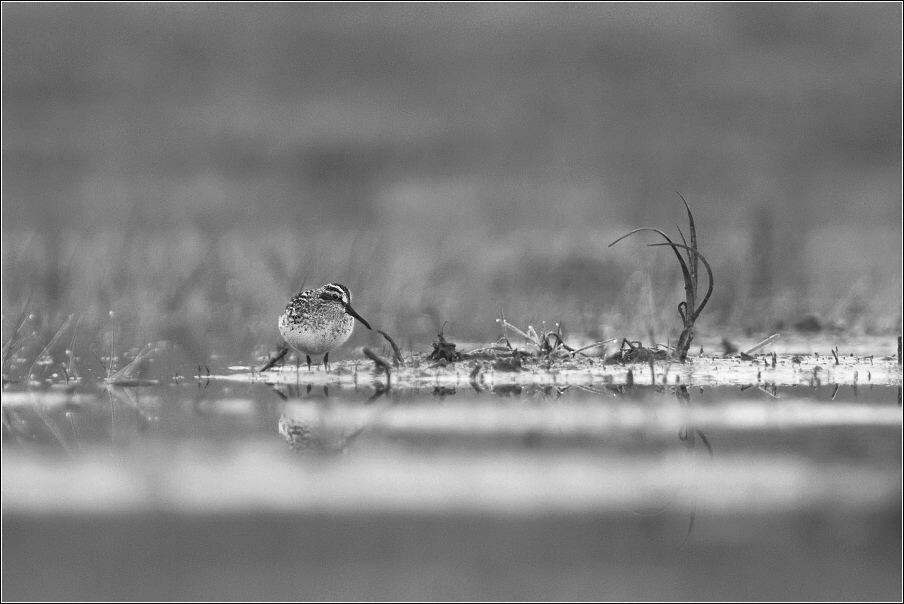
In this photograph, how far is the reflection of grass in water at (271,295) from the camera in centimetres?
1068

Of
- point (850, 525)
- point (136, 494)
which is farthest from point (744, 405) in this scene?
point (136, 494)

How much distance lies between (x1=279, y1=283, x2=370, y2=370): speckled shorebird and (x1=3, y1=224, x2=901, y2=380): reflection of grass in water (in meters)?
1.11

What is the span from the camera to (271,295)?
12.3m

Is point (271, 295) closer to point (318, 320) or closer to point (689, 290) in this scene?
point (318, 320)

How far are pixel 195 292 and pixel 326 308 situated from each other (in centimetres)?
418

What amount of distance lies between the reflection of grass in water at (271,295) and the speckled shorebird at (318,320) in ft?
3.65

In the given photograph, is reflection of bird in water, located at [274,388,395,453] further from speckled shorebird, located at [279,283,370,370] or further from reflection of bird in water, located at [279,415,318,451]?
speckled shorebird, located at [279,283,370,370]

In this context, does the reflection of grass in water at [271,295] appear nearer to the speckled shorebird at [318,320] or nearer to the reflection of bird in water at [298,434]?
the speckled shorebird at [318,320]

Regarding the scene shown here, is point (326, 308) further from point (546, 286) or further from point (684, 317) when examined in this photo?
point (546, 286)

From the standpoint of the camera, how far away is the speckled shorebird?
27.5ft

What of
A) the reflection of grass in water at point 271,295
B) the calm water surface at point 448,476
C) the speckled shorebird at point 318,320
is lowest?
the calm water surface at point 448,476

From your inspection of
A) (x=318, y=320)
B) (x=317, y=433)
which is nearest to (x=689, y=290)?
(x=318, y=320)

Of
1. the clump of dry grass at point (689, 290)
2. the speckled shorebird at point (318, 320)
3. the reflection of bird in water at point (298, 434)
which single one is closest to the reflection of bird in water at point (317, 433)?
the reflection of bird in water at point (298, 434)

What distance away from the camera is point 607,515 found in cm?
440
